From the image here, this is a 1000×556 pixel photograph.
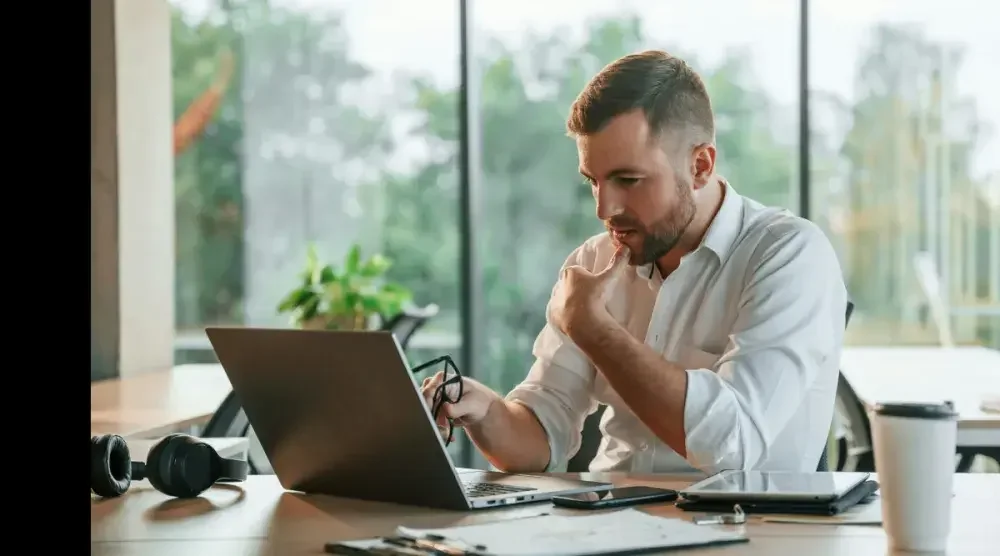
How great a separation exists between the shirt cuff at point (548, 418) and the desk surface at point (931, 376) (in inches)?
35.6

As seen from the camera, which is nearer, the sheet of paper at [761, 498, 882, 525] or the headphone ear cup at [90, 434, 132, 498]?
the sheet of paper at [761, 498, 882, 525]

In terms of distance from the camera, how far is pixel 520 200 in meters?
5.38

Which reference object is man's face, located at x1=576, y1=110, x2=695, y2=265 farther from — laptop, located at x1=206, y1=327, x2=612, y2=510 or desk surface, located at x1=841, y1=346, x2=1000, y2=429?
desk surface, located at x1=841, y1=346, x2=1000, y2=429

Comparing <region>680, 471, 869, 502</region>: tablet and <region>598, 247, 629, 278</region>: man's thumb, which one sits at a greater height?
<region>598, 247, 629, 278</region>: man's thumb

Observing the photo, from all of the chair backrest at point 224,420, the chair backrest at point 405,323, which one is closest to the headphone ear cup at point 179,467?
the chair backrest at point 224,420

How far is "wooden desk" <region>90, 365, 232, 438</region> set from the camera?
3023 mm

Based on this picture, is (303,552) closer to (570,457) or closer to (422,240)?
(570,457)

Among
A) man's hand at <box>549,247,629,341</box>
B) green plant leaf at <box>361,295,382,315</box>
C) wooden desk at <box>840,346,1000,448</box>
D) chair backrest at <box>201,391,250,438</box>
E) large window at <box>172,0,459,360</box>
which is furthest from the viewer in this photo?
large window at <box>172,0,459,360</box>

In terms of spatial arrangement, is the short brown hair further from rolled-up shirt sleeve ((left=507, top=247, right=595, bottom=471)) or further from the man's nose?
rolled-up shirt sleeve ((left=507, top=247, right=595, bottom=471))

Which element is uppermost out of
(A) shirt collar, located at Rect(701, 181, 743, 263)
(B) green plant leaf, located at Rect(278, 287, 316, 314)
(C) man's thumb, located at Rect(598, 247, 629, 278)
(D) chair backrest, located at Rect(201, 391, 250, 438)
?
(A) shirt collar, located at Rect(701, 181, 743, 263)

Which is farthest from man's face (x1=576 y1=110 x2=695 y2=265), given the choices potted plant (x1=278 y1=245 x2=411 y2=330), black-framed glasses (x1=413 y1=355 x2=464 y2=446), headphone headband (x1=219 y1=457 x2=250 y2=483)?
potted plant (x1=278 y1=245 x2=411 y2=330)

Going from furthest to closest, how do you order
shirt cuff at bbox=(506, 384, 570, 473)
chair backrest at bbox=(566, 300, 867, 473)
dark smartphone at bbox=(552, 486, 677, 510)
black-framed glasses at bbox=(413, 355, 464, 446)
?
chair backrest at bbox=(566, 300, 867, 473) < shirt cuff at bbox=(506, 384, 570, 473) < black-framed glasses at bbox=(413, 355, 464, 446) < dark smartphone at bbox=(552, 486, 677, 510)

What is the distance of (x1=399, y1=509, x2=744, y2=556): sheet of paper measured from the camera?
1257 millimetres
